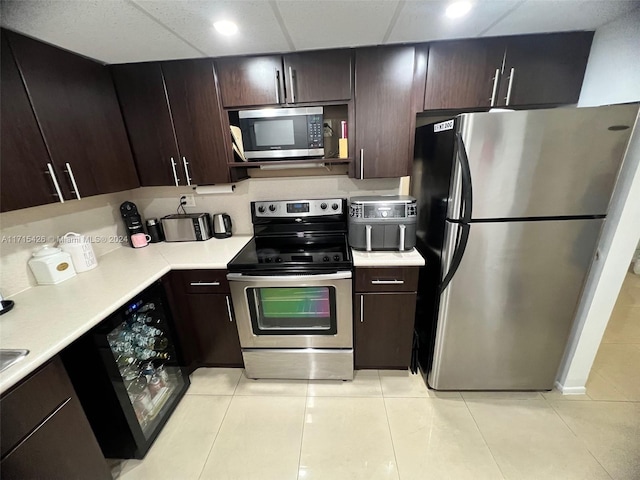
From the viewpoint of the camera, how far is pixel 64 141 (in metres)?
1.32

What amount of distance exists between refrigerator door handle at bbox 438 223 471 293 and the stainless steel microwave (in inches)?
39.4

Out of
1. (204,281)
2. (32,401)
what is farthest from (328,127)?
(32,401)

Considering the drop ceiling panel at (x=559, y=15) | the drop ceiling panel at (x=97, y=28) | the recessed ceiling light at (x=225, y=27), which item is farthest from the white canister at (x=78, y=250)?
the drop ceiling panel at (x=559, y=15)

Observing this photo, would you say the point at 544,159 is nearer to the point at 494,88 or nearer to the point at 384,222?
the point at 494,88

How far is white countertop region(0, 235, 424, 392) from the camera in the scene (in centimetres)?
96

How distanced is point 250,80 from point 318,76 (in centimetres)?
44

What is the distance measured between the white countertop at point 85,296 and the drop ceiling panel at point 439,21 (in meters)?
1.64

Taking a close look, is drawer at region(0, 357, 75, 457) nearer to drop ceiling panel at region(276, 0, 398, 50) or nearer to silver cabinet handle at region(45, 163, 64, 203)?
silver cabinet handle at region(45, 163, 64, 203)

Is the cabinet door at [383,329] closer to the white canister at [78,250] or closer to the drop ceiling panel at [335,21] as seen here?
the drop ceiling panel at [335,21]

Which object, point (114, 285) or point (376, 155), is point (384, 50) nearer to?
point (376, 155)

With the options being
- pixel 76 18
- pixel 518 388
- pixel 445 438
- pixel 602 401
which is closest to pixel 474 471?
pixel 445 438

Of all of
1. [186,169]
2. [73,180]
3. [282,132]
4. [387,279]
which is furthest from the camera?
[186,169]

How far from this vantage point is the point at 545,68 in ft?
4.88

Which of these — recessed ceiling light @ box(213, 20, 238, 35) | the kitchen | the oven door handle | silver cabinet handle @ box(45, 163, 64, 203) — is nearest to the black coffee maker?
the kitchen
